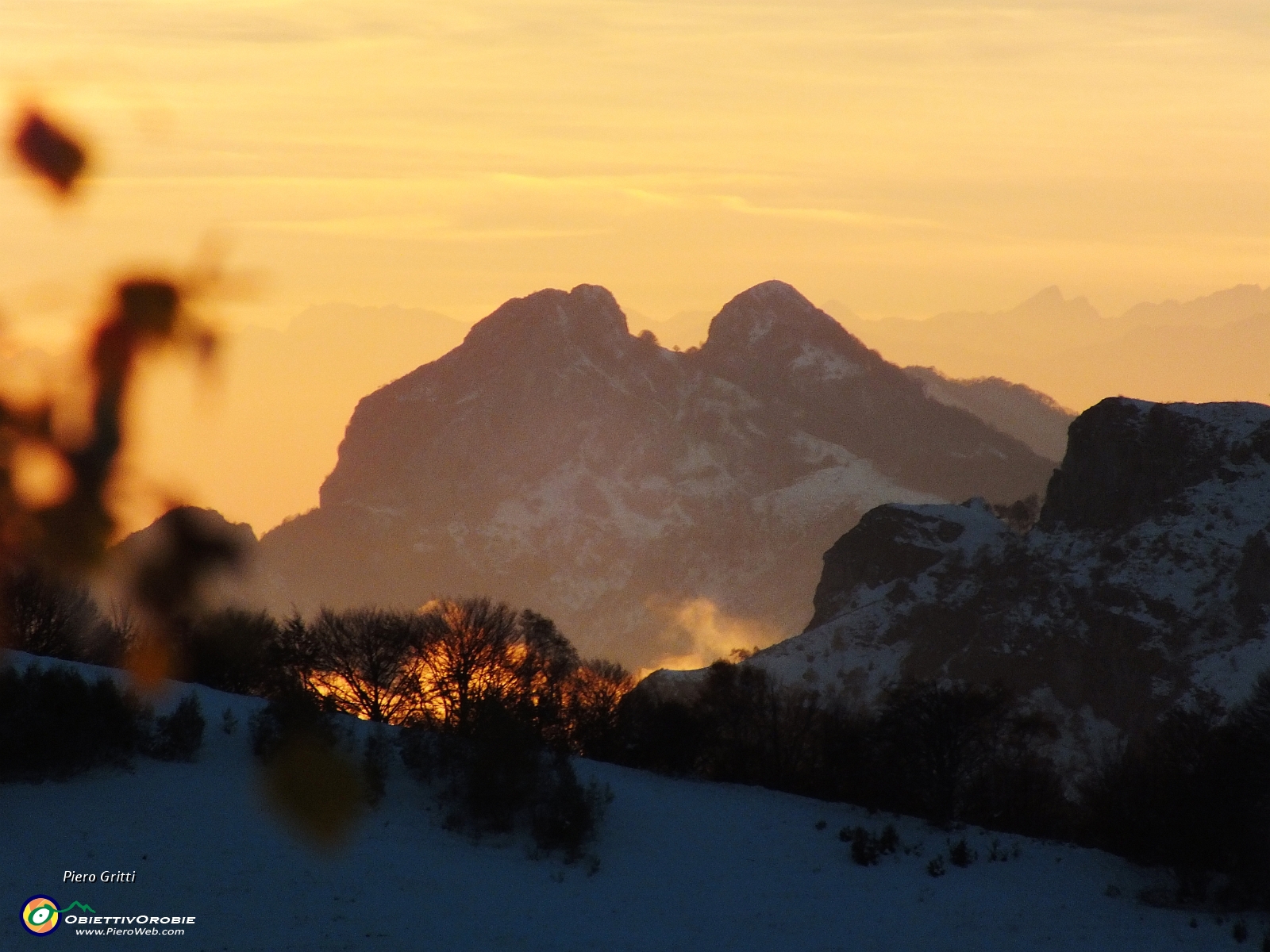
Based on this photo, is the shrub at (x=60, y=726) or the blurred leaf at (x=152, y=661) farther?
the shrub at (x=60, y=726)

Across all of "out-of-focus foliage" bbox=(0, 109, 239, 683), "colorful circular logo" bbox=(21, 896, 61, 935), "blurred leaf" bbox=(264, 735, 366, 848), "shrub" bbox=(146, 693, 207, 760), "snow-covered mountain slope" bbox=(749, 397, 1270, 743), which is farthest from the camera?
"snow-covered mountain slope" bbox=(749, 397, 1270, 743)

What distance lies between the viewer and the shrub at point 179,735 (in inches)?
2076

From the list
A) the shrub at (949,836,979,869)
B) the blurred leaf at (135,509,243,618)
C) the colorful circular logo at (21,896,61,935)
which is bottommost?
the colorful circular logo at (21,896,61,935)

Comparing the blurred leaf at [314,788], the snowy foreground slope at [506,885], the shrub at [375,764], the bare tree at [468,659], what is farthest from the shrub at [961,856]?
the bare tree at [468,659]

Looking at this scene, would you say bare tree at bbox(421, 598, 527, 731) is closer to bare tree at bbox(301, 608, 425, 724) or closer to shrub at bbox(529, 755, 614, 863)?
bare tree at bbox(301, 608, 425, 724)

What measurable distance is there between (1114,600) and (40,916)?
156 metres

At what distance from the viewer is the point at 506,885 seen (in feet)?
156

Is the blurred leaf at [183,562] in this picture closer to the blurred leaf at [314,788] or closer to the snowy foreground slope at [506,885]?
the snowy foreground slope at [506,885]

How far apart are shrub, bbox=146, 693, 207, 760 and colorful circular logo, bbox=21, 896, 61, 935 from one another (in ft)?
49.4

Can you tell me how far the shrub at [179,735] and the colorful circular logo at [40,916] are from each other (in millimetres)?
15063

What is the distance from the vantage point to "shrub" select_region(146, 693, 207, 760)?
52719 mm

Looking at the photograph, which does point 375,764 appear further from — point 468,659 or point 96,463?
point 96,463

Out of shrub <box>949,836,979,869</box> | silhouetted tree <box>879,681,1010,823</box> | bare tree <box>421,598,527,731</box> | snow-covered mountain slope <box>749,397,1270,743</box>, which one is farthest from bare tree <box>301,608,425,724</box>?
snow-covered mountain slope <box>749,397,1270,743</box>

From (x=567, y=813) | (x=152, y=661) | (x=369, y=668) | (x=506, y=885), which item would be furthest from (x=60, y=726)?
(x=152, y=661)
